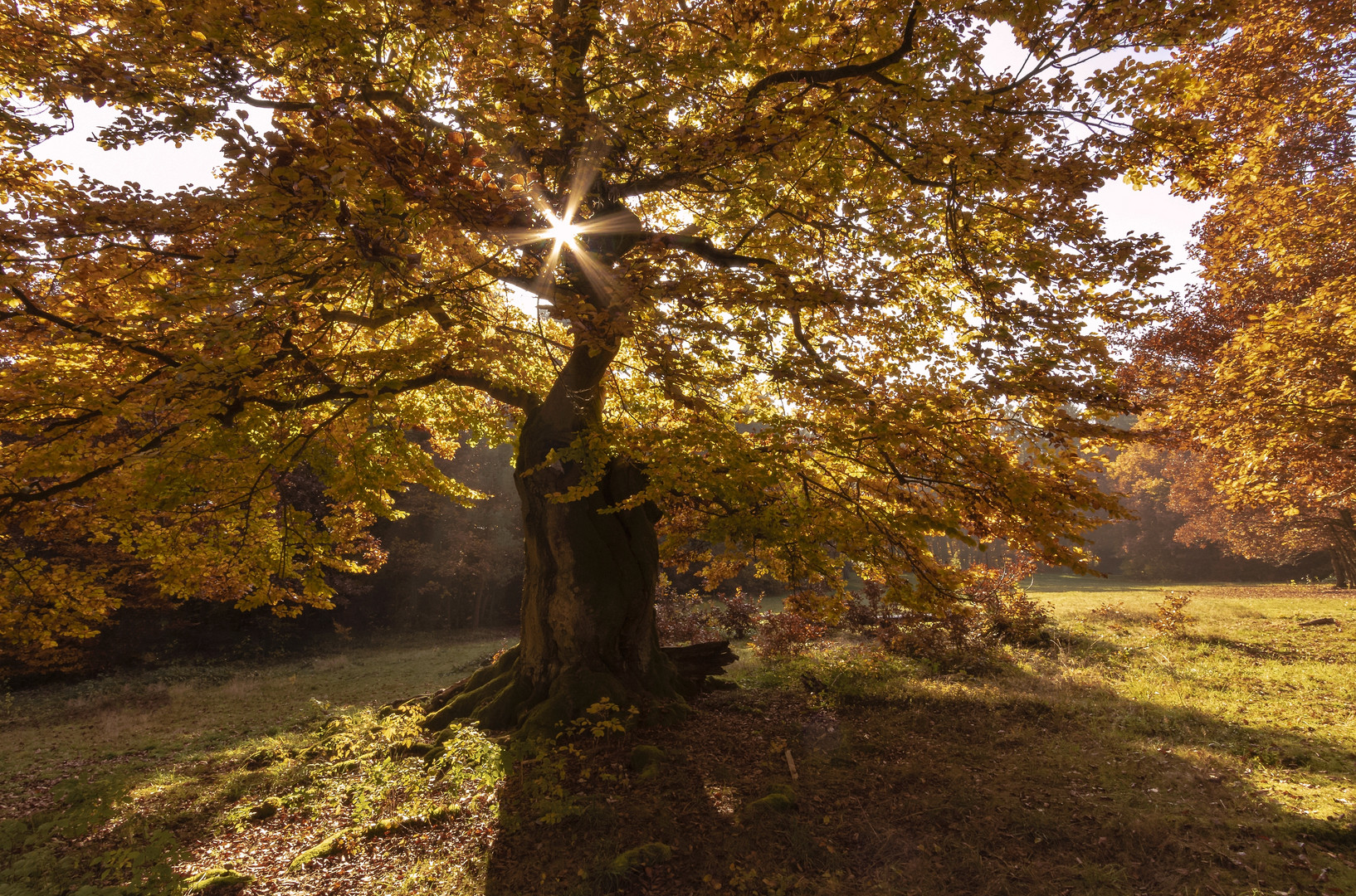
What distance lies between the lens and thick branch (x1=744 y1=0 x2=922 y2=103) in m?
5.22

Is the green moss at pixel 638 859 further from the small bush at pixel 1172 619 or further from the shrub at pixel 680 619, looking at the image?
the small bush at pixel 1172 619

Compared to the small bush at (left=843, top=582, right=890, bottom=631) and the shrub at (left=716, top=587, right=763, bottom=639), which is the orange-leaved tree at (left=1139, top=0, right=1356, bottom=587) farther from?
the shrub at (left=716, top=587, right=763, bottom=639)

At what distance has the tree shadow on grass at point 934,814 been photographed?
4.64 meters

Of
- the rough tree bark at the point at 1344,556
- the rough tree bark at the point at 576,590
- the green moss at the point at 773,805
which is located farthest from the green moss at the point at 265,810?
the rough tree bark at the point at 1344,556

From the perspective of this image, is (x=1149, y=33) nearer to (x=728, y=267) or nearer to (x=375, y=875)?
(x=728, y=267)

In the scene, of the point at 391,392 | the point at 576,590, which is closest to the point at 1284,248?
the point at 576,590

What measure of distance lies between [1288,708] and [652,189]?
37.7 feet

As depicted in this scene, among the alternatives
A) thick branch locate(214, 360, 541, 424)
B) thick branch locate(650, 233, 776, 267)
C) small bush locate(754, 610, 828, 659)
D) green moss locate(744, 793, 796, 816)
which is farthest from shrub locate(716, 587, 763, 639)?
thick branch locate(650, 233, 776, 267)

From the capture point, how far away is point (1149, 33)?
490 centimetres

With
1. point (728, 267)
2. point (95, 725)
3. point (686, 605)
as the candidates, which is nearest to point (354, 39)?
point (728, 267)

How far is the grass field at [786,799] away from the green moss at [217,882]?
0.03 metres

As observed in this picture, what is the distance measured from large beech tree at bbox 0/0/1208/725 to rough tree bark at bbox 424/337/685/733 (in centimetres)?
6

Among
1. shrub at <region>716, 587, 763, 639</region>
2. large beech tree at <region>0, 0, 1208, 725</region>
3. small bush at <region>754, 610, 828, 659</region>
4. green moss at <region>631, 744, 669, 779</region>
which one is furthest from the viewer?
shrub at <region>716, 587, 763, 639</region>

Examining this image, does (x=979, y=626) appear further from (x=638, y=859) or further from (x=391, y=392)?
(x=391, y=392)
